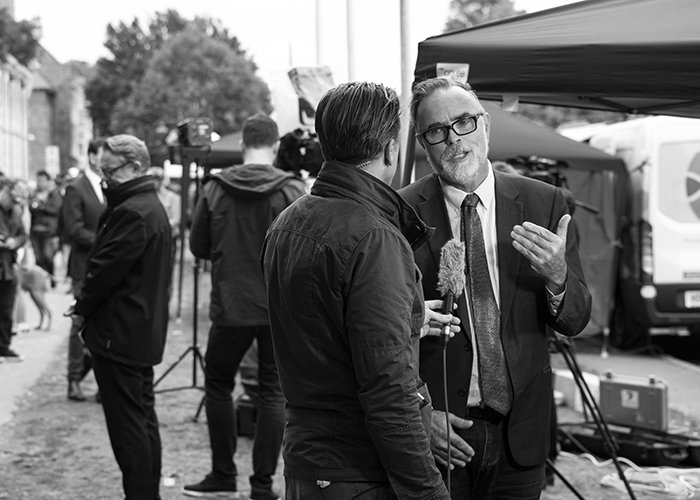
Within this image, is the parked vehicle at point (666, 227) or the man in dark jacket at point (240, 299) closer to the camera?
the man in dark jacket at point (240, 299)

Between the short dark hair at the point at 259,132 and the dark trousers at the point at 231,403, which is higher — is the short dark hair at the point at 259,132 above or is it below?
above

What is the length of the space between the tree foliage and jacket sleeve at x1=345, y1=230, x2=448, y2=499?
119ft

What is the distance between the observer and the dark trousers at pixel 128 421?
5.31m

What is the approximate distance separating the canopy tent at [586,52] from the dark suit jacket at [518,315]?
0.82 meters

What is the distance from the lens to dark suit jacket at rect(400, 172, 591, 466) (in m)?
3.32

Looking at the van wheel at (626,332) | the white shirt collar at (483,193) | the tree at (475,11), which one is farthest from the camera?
the tree at (475,11)

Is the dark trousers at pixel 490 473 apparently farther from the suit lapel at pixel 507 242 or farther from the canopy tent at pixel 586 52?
the canopy tent at pixel 586 52

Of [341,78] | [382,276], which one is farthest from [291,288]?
[341,78]

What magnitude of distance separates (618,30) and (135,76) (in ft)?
253

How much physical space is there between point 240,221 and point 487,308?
3067mm

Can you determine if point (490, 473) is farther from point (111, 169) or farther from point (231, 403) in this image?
point (231, 403)

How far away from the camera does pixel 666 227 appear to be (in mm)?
11969

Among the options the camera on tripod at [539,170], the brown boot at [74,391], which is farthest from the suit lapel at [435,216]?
the brown boot at [74,391]

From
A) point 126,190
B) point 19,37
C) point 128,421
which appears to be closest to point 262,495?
point 128,421
